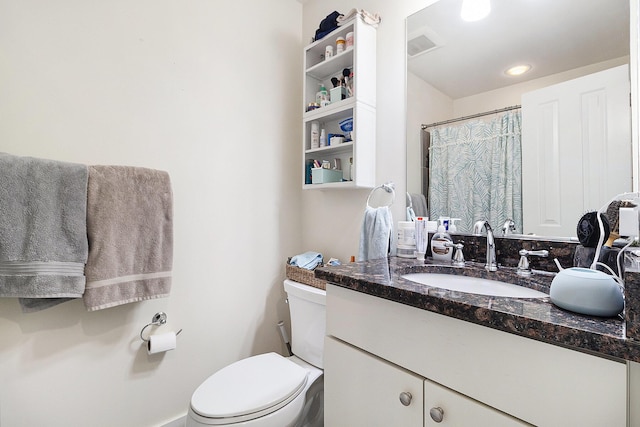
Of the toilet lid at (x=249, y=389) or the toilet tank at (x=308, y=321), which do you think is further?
the toilet tank at (x=308, y=321)

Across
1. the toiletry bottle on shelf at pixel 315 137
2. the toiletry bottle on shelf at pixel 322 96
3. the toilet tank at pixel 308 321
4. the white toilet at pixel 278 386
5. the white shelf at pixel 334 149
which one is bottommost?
the white toilet at pixel 278 386

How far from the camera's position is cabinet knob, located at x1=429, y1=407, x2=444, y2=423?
673 mm

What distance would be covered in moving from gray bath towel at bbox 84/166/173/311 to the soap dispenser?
1.12 meters

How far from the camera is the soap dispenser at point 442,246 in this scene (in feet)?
3.85

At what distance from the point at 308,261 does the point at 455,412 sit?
1.05m

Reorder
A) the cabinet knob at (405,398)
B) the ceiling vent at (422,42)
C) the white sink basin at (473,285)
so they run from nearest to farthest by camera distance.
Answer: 1. the cabinet knob at (405,398)
2. the white sink basin at (473,285)
3. the ceiling vent at (422,42)

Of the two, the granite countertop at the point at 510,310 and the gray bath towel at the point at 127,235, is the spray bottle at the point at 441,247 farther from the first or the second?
the gray bath towel at the point at 127,235

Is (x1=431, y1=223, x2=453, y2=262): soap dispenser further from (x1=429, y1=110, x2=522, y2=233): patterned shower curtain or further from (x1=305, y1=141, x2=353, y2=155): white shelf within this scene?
(x1=305, y1=141, x2=353, y2=155): white shelf

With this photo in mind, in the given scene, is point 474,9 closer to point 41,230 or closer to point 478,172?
point 478,172

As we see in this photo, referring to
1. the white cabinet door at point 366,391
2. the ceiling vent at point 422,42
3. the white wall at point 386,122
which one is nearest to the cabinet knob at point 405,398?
the white cabinet door at point 366,391

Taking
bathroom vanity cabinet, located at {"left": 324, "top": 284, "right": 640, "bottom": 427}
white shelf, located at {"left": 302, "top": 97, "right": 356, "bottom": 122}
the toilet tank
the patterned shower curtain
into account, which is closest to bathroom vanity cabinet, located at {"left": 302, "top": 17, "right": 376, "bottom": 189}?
white shelf, located at {"left": 302, "top": 97, "right": 356, "bottom": 122}

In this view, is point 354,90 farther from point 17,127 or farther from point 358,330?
point 17,127

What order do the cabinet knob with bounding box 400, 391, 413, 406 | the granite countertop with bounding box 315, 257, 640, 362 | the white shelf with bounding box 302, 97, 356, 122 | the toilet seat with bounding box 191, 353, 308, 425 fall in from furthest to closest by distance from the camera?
the white shelf with bounding box 302, 97, 356, 122, the toilet seat with bounding box 191, 353, 308, 425, the cabinet knob with bounding box 400, 391, 413, 406, the granite countertop with bounding box 315, 257, 640, 362

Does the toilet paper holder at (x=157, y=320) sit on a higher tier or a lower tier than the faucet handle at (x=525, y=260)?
lower
